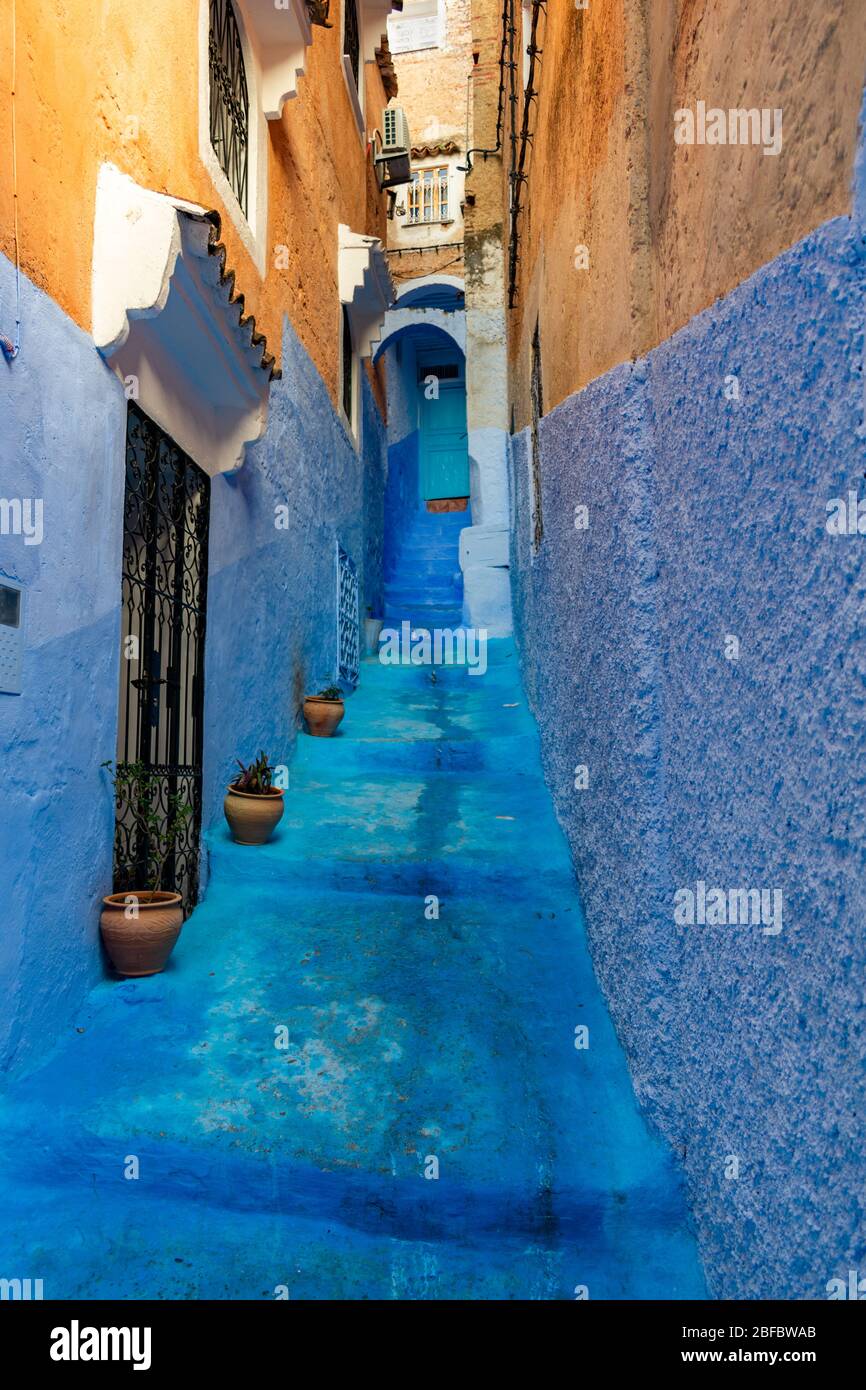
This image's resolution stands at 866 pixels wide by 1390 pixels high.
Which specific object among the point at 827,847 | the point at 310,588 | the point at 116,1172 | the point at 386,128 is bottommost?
the point at 116,1172

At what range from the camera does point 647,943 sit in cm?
304

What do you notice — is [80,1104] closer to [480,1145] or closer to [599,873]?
[480,1145]

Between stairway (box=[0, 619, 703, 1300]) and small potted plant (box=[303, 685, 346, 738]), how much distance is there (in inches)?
96.9

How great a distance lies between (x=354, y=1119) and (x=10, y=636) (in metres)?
1.85

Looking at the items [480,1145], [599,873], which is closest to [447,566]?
[599,873]

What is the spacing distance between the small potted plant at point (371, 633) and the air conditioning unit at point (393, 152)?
595 centimetres

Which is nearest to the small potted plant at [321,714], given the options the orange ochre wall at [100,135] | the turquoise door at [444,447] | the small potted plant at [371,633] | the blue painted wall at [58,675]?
the blue painted wall at [58,675]

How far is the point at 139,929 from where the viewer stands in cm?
352

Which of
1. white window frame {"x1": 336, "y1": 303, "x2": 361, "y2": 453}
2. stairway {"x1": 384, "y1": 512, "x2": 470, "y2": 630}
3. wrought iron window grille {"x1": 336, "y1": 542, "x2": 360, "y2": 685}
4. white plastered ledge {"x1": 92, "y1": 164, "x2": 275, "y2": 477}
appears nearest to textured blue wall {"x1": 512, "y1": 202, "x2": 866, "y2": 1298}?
white plastered ledge {"x1": 92, "y1": 164, "x2": 275, "y2": 477}

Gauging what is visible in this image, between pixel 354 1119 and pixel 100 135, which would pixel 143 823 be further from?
pixel 100 135

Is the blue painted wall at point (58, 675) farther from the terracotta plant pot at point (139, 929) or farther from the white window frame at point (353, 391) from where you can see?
the white window frame at point (353, 391)

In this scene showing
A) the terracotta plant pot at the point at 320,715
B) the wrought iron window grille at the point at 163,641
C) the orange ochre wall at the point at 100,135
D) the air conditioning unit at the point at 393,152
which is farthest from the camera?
the air conditioning unit at the point at 393,152

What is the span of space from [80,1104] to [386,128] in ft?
44.2

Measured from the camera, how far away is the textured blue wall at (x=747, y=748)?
168 centimetres
